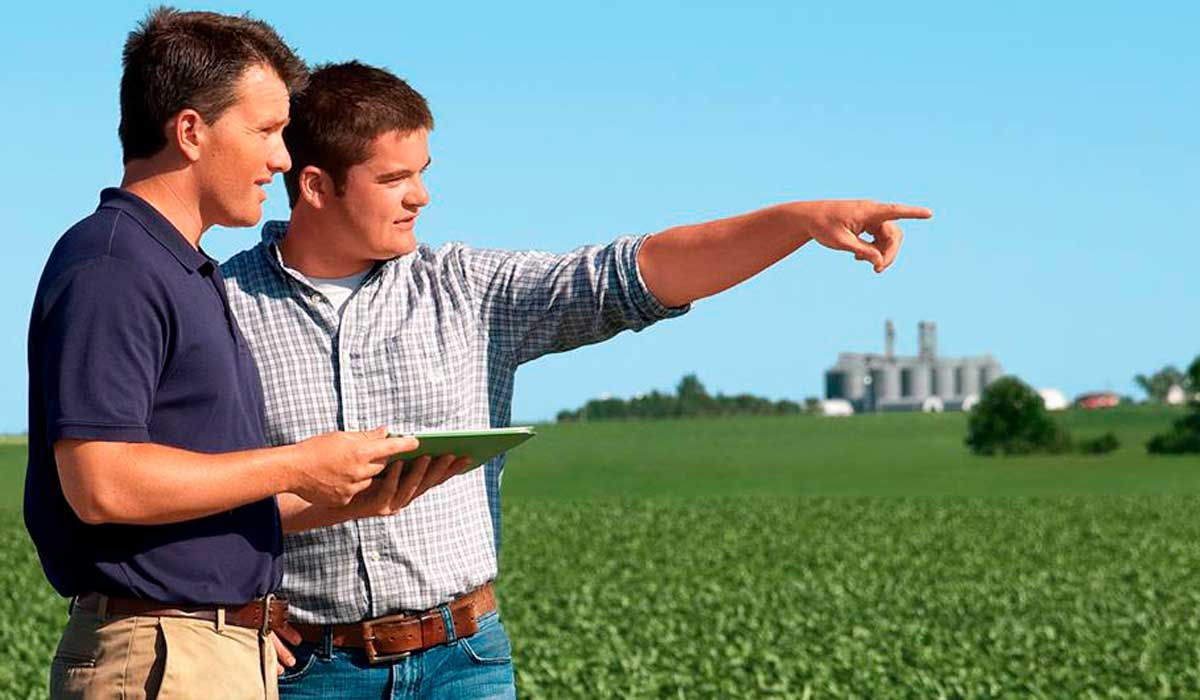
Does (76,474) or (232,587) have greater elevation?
(76,474)

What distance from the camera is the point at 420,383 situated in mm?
3641

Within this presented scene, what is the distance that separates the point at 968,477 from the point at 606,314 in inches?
2041

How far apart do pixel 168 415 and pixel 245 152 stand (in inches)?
19.1

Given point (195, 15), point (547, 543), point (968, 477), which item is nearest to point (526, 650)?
point (195, 15)

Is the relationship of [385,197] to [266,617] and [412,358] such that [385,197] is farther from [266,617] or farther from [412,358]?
[266,617]

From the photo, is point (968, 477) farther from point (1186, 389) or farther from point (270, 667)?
point (270, 667)

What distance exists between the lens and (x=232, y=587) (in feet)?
10.0

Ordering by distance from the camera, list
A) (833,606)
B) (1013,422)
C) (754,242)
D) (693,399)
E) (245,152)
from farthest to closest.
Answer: (693,399) < (1013,422) < (833,606) < (754,242) < (245,152)

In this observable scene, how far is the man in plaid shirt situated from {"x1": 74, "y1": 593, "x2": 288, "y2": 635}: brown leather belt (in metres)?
0.37

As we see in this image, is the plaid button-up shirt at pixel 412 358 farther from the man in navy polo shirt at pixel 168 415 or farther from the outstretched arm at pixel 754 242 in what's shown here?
the man in navy polo shirt at pixel 168 415

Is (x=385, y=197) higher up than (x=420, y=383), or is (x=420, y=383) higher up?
(x=385, y=197)

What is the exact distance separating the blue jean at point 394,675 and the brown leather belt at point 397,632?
0.06 ft

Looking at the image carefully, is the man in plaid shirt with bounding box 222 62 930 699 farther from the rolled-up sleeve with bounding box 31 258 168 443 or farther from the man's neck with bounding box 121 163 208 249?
the rolled-up sleeve with bounding box 31 258 168 443

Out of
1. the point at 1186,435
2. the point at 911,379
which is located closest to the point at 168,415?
the point at 1186,435
